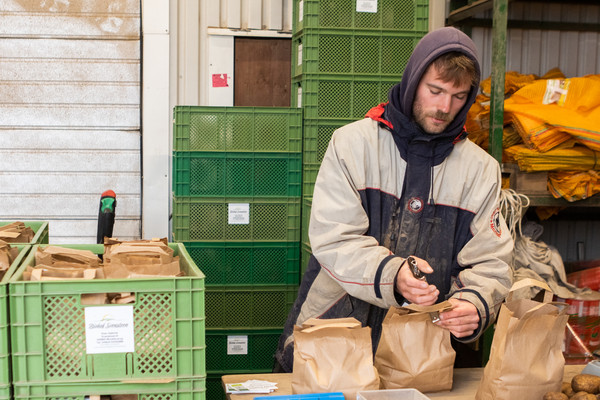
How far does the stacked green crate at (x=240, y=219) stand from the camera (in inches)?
159

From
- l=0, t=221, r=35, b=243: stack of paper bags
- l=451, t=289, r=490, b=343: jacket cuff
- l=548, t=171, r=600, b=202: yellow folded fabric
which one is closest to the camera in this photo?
l=451, t=289, r=490, b=343: jacket cuff

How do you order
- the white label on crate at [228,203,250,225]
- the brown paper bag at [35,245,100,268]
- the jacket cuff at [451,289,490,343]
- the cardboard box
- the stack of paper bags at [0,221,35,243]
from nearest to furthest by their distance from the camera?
the cardboard box < the brown paper bag at [35,245,100,268] < the jacket cuff at [451,289,490,343] < the stack of paper bags at [0,221,35,243] < the white label on crate at [228,203,250,225]

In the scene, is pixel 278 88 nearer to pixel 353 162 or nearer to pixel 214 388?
pixel 214 388

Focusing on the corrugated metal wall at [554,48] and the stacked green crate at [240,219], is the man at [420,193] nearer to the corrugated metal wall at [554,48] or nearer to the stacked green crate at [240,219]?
the stacked green crate at [240,219]

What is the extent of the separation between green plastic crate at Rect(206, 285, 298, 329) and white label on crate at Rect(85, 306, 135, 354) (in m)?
2.49

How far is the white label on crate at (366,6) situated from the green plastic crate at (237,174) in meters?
0.93

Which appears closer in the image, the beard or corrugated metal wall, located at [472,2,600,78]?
the beard

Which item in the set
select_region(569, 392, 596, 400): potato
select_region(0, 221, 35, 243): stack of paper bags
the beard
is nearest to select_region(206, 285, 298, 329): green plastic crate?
select_region(0, 221, 35, 243): stack of paper bags

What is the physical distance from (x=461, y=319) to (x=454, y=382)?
0.20 m

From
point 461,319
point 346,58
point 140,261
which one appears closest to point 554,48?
point 346,58

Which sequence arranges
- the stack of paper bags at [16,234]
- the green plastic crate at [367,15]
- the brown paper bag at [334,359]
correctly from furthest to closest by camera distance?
the green plastic crate at [367,15]
the stack of paper bags at [16,234]
the brown paper bag at [334,359]

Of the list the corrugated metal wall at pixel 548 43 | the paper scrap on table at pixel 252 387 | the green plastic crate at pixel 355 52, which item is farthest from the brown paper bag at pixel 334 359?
the corrugated metal wall at pixel 548 43

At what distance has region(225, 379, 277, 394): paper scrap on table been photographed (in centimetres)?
198

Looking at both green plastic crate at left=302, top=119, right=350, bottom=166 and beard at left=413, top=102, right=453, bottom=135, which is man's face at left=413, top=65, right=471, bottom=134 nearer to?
beard at left=413, top=102, right=453, bottom=135
